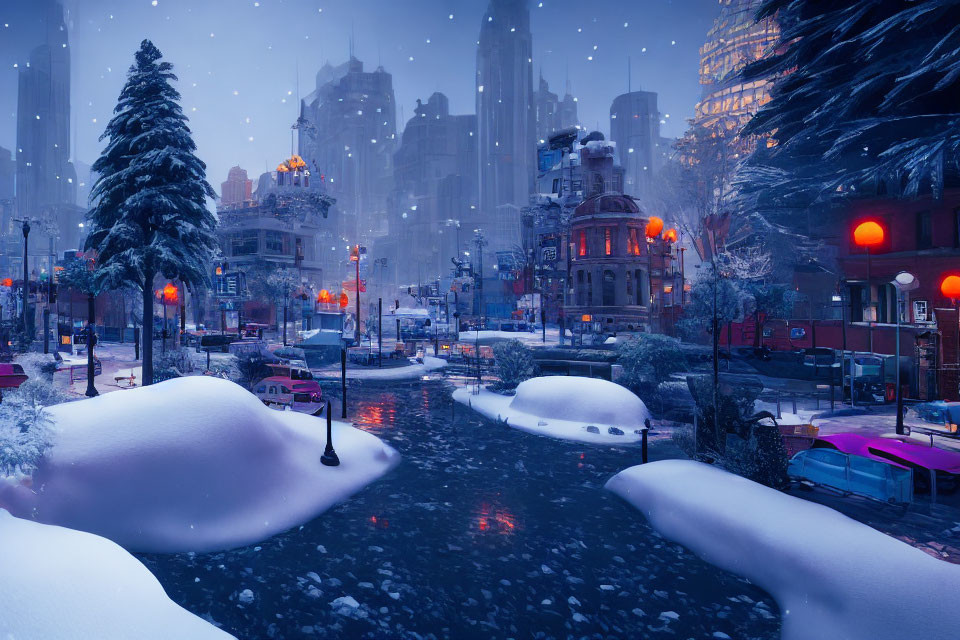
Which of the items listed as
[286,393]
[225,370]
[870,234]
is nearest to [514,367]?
[286,393]

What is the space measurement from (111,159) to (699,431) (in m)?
27.1

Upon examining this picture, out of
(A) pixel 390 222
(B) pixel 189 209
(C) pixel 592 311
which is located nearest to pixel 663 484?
(B) pixel 189 209

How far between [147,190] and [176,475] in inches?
680

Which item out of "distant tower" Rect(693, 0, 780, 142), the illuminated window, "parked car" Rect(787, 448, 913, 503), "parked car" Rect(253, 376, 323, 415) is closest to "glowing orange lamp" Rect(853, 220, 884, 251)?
"parked car" Rect(787, 448, 913, 503)

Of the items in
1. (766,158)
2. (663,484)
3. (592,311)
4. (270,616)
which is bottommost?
(270,616)

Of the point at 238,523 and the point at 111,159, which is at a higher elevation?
the point at 111,159

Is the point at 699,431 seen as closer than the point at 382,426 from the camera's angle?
Yes

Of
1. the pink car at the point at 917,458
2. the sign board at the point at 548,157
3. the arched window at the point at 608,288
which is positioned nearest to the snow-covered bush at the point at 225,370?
the pink car at the point at 917,458

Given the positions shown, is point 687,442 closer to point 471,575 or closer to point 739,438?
point 739,438

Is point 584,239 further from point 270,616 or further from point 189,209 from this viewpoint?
point 270,616

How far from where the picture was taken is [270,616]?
25.3 feet

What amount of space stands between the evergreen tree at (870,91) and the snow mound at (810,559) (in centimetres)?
1277

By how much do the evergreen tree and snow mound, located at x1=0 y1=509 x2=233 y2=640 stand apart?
20525mm

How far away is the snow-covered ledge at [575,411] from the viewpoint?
1834 centimetres
